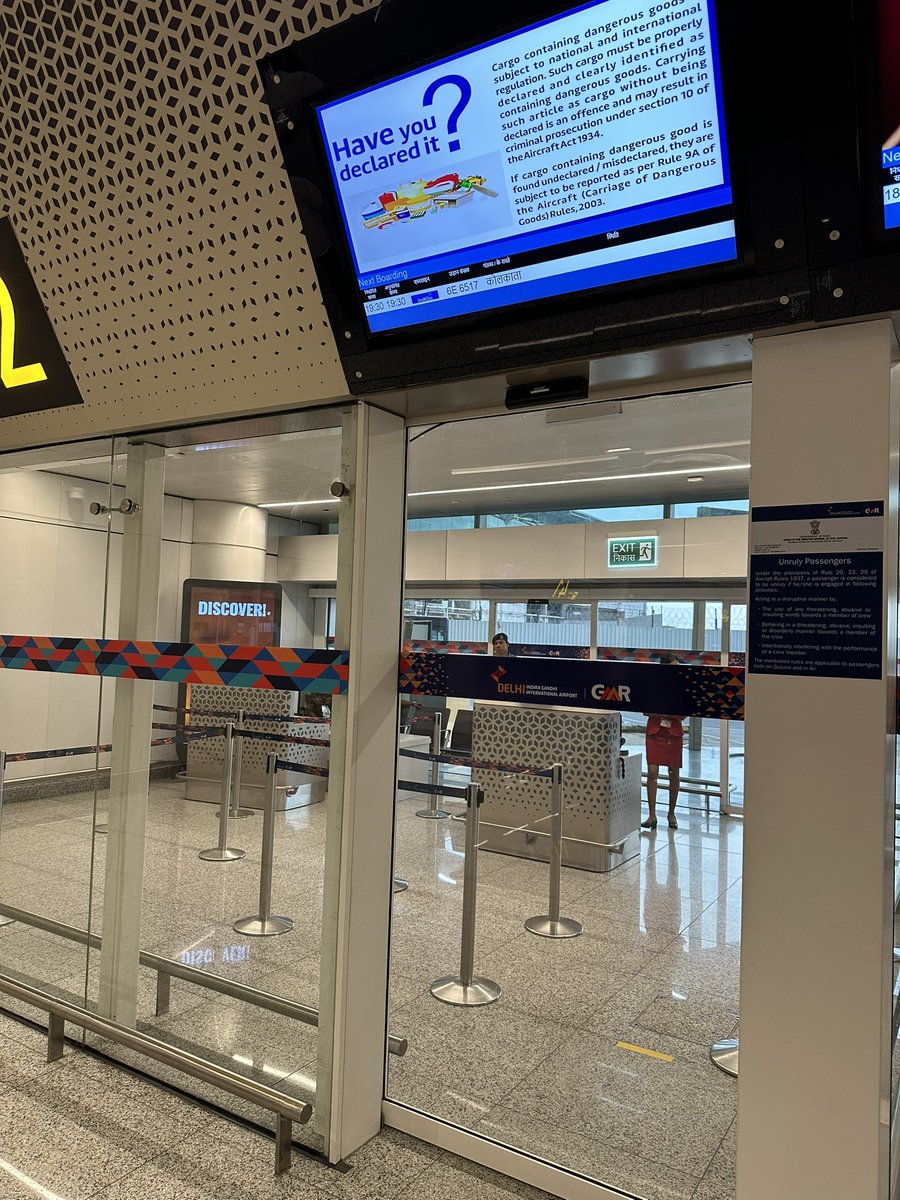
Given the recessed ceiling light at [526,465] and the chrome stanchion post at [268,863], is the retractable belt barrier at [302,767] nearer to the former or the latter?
the chrome stanchion post at [268,863]

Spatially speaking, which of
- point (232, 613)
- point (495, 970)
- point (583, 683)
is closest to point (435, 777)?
point (583, 683)

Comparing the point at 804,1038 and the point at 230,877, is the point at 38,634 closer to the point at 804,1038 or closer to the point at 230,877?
the point at 230,877

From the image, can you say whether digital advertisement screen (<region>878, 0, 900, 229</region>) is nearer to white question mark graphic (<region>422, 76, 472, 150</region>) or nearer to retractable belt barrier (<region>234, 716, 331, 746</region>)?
white question mark graphic (<region>422, 76, 472, 150</region>)

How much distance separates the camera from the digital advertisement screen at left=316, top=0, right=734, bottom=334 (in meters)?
1.71

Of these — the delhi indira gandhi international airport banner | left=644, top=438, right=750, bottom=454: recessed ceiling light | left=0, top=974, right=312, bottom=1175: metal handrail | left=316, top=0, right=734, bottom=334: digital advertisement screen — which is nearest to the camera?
left=316, top=0, right=734, bottom=334: digital advertisement screen

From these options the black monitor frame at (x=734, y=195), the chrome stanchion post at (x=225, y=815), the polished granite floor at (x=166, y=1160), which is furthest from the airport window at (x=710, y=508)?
the polished granite floor at (x=166, y=1160)

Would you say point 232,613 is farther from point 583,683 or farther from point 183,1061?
point 183,1061

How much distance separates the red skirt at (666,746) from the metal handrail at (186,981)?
1.30 meters

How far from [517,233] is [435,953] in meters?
2.82

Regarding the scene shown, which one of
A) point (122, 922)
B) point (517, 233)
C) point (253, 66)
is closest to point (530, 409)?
point (517, 233)

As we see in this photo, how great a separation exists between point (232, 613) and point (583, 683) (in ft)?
4.53

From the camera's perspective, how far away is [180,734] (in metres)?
3.37

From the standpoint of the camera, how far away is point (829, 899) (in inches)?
70.7

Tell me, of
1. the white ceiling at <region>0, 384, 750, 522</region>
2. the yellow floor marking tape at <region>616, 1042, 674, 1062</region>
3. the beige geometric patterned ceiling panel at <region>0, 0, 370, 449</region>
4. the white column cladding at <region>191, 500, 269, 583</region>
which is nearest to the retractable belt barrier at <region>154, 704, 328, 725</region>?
the white column cladding at <region>191, 500, 269, 583</region>
